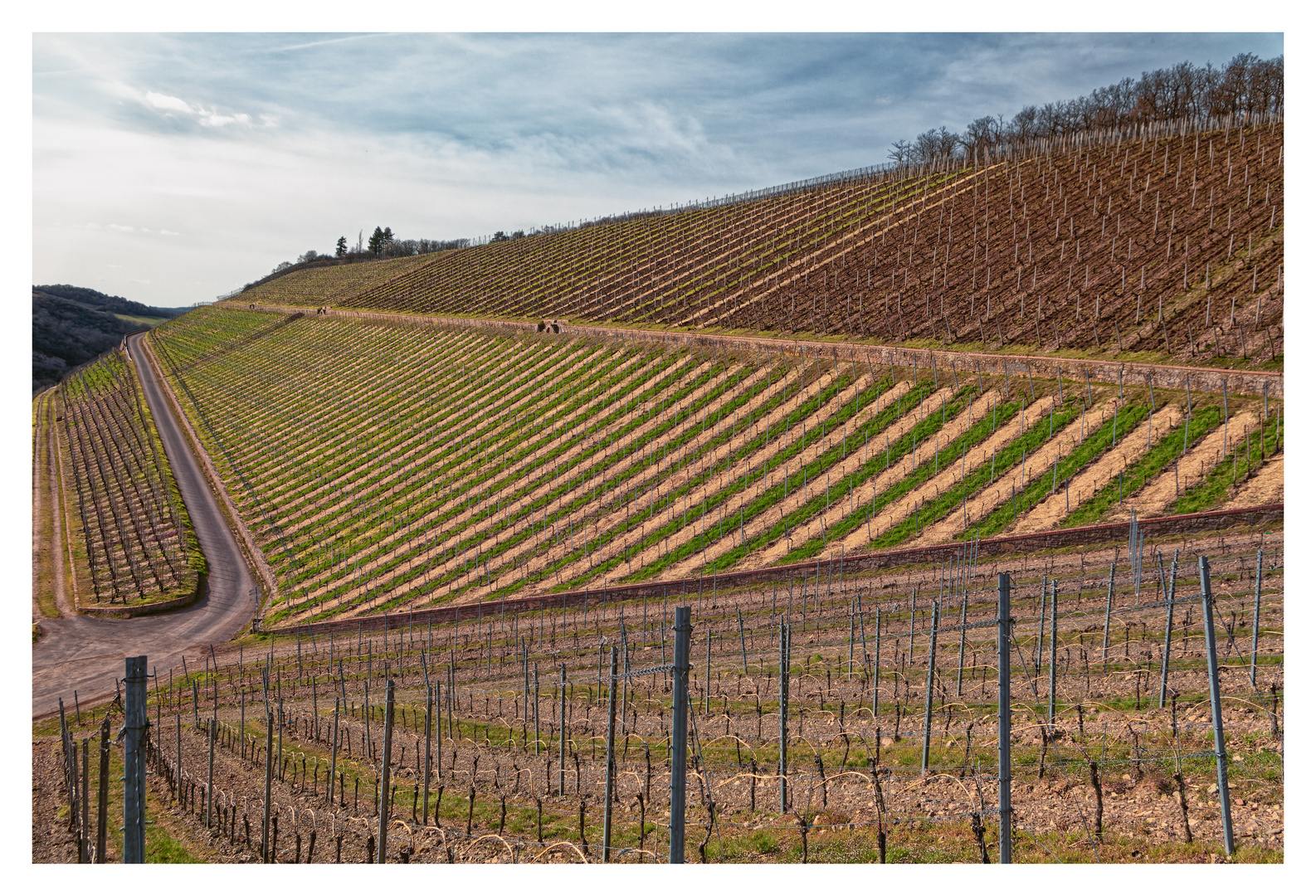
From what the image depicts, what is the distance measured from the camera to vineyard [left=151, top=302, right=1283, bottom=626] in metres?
28.8

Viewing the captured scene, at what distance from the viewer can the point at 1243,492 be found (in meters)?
25.1

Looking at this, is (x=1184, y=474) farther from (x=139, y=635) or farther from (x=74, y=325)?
(x=74, y=325)

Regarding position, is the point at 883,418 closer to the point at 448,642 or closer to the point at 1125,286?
the point at 1125,286

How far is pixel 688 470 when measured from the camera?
38.2 metres

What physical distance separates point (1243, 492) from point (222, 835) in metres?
26.9

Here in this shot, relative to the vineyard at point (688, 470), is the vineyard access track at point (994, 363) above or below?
above

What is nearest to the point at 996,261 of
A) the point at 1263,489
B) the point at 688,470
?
the point at 688,470

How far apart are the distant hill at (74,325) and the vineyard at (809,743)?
86.8m

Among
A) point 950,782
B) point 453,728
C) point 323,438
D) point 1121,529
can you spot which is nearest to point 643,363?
point 323,438

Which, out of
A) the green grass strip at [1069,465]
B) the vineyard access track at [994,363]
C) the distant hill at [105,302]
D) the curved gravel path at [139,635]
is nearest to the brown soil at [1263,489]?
the vineyard access track at [994,363]

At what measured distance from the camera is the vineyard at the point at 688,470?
28844 millimetres

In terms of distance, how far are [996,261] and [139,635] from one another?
158 ft

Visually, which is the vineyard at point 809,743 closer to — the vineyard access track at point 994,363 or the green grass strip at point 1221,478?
the green grass strip at point 1221,478

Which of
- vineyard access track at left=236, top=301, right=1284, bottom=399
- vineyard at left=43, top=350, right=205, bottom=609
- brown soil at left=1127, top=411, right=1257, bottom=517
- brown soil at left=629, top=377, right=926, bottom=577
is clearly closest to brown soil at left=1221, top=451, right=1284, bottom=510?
brown soil at left=1127, top=411, right=1257, bottom=517
